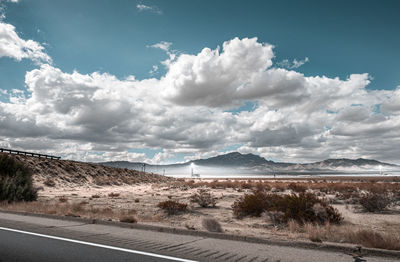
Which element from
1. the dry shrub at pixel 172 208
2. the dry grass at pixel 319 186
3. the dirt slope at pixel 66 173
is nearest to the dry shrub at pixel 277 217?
the dry shrub at pixel 172 208

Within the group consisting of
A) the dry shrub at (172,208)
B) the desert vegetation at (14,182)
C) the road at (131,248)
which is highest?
the desert vegetation at (14,182)

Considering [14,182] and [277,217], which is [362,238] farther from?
[14,182]

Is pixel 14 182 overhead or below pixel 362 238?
overhead

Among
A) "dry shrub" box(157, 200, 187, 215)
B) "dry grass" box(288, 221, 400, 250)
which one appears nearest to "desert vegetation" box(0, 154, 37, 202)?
"dry shrub" box(157, 200, 187, 215)

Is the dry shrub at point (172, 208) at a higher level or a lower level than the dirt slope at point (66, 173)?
lower

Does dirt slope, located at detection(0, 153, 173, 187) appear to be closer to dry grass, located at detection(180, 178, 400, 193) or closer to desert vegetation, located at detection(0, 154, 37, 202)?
desert vegetation, located at detection(0, 154, 37, 202)

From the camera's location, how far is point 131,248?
743 cm

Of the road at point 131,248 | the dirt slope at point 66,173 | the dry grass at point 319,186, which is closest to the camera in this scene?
the road at point 131,248

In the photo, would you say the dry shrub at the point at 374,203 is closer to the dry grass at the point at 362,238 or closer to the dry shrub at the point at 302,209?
the dry shrub at the point at 302,209

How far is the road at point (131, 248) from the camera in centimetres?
658

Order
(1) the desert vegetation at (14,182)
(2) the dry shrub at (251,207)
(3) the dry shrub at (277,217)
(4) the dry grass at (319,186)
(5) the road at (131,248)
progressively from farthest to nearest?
(4) the dry grass at (319,186) → (1) the desert vegetation at (14,182) → (2) the dry shrub at (251,207) → (3) the dry shrub at (277,217) → (5) the road at (131,248)

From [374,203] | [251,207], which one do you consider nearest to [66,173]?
[251,207]

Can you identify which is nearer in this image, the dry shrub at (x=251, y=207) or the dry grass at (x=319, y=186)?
the dry shrub at (x=251, y=207)

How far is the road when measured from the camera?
658cm
